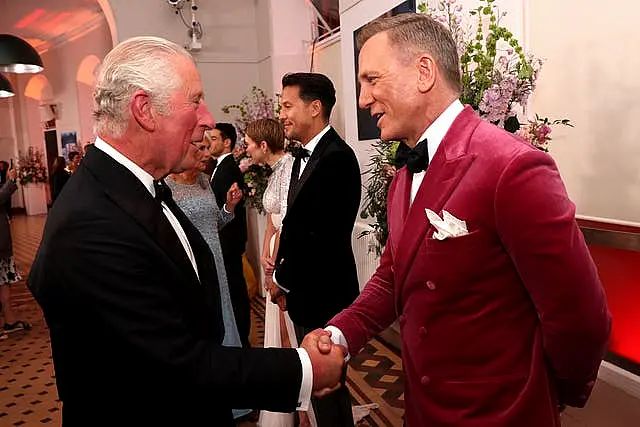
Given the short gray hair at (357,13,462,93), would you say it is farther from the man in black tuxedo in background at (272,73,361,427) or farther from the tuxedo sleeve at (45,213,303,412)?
the man in black tuxedo in background at (272,73,361,427)

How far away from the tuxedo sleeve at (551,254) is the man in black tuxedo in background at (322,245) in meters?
1.53

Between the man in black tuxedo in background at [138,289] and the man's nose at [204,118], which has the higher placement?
the man's nose at [204,118]

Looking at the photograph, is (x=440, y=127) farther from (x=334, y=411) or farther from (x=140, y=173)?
(x=334, y=411)

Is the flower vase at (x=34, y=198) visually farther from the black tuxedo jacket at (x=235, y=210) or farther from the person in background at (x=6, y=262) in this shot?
the black tuxedo jacket at (x=235, y=210)

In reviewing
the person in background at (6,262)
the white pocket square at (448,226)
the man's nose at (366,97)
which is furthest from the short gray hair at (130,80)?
the person in background at (6,262)

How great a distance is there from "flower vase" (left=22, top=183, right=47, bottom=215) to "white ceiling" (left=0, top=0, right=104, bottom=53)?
5.47 m

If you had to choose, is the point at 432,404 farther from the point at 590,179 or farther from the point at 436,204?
the point at 590,179

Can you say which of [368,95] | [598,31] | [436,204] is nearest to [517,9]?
[598,31]

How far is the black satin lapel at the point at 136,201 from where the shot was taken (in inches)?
55.0

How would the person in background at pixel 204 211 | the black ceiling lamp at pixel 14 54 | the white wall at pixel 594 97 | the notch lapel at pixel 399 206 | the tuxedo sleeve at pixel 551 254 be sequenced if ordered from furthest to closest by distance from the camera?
the black ceiling lamp at pixel 14 54 → the person in background at pixel 204 211 → the white wall at pixel 594 97 → the notch lapel at pixel 399 206 → the tuxedo sleeve at pixel 551 254

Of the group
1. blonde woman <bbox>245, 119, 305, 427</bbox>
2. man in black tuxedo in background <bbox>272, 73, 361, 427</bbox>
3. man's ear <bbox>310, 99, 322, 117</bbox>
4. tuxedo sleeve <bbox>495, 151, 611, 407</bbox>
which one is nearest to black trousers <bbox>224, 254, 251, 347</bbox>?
blonde woman <bbox>245, 119, 305, 427</bbox>

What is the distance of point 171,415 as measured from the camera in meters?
1.44

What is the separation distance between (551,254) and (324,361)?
0.69m

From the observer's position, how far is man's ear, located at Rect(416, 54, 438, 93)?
1.56 meters
